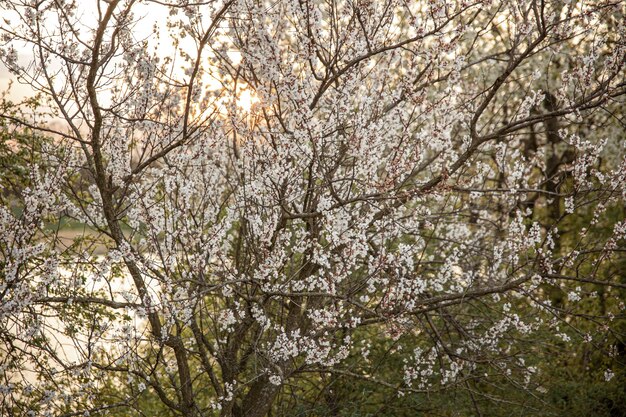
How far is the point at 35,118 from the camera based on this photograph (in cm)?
689

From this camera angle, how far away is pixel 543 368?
29.9 feet

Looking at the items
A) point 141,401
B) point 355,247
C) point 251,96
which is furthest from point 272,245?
point 141,401

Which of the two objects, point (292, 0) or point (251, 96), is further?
point (251, 96)

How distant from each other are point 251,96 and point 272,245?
4.41 ft

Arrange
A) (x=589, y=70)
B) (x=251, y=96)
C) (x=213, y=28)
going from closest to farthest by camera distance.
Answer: (x=213, y=28), (x=589, y=70), (x=251, y=96)

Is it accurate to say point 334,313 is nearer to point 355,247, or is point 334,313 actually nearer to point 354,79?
point 355,247

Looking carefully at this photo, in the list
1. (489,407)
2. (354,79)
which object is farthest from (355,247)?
(489,407)

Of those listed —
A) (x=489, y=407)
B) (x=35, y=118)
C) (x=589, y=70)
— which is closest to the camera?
(x=589, y=70)

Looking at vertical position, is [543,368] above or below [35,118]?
below

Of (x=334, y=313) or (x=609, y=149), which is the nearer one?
(x=334, y=313)

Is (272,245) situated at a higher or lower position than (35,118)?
lower

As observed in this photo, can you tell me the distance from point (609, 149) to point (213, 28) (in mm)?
9680

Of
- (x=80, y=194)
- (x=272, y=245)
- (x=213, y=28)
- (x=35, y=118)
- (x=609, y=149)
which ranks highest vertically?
(x=609, y=149)

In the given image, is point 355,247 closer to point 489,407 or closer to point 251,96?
point 251,96
